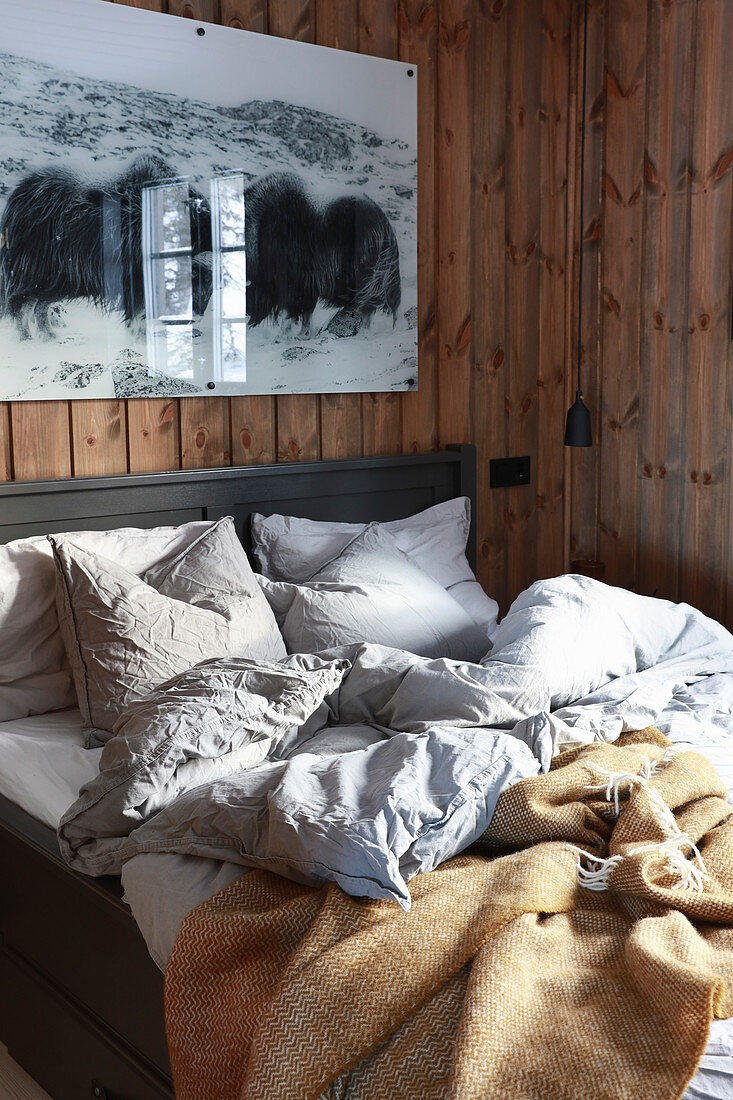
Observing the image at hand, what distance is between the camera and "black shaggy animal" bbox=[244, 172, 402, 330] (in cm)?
252

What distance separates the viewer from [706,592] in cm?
307

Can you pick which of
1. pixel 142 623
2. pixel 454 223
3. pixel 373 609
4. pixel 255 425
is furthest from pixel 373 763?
pixel 454 223

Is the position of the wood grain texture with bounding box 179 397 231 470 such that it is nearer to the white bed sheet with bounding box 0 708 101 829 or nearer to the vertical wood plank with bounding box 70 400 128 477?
the vertical wood plank with bounding box 70 400 128 477

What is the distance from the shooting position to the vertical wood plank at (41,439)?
2219mm

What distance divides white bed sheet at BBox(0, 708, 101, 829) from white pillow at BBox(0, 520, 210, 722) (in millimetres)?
70

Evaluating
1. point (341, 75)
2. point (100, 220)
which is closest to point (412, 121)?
point (341, 75)

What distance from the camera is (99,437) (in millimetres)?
2344

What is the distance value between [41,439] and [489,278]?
1484 millimetres

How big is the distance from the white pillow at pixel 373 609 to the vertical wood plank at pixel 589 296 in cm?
104

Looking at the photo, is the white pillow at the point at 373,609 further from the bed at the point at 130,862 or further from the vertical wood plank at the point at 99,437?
the vertical wood plank at the point at 99,437

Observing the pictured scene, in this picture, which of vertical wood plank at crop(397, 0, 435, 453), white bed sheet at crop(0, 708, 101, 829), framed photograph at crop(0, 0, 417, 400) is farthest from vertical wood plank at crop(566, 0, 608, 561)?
white bed sheet at crop(0, 708, 101, 829)

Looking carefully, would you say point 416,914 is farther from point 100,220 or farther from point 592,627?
point 100,220

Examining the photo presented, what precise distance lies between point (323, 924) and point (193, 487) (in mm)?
1453

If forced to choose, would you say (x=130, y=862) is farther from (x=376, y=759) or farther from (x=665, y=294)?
(x=665, y=294)
